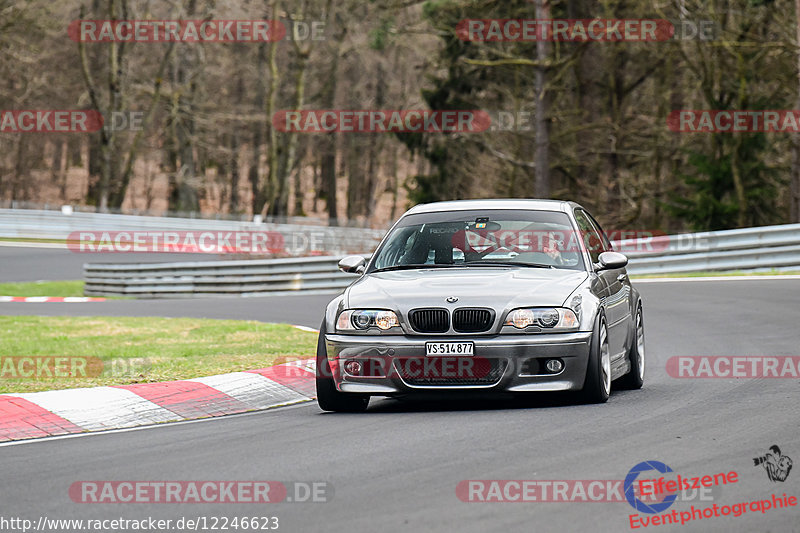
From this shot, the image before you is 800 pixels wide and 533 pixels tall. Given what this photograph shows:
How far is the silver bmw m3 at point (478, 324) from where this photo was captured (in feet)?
26.8

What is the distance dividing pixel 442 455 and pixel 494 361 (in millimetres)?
1630

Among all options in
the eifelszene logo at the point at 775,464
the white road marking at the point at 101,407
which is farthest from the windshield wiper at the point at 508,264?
the eifelszene logo at the point at 775,464

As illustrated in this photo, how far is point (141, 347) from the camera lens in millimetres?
13578

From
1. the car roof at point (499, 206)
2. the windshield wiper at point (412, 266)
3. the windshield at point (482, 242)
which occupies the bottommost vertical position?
the windshield wiper at point (412, 266)

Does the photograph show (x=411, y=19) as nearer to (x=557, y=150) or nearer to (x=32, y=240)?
(x=557, y=150)

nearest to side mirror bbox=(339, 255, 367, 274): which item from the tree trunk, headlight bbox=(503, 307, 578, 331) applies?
headlight bbox=(503, 307, 578, 331)

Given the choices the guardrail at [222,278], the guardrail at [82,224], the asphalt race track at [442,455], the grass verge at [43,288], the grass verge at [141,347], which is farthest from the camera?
the guardrail at [82,224]

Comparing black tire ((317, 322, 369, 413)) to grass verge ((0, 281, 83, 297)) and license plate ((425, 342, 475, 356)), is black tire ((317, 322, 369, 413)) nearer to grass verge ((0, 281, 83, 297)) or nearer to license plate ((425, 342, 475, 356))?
license plate ((425, 342, 475, 356))

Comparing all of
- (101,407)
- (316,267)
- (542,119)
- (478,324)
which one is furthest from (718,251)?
(101,407)

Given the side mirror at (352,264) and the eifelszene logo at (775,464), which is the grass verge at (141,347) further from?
the eifelszene logo at (775,464)

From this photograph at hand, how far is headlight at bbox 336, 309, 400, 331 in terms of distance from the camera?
8344 mm

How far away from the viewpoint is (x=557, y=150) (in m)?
39.5

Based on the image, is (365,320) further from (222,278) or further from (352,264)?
(222,278)

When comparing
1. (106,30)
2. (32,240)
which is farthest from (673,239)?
(106,30)
